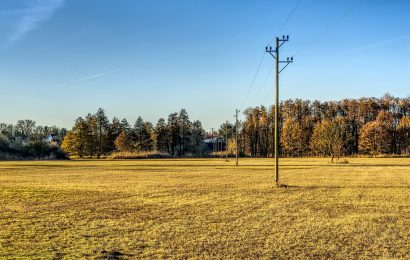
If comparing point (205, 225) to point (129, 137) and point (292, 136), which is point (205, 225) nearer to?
point (292, 136)

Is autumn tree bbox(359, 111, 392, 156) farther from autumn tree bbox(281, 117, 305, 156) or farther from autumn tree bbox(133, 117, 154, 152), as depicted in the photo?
autumn tree bbox(133, 117, 154, 152)

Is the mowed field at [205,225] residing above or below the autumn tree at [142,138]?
below

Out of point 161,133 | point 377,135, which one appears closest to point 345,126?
point 377,135

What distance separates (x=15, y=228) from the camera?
13523 mm

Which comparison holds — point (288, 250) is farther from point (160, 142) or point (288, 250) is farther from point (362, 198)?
point (160, 142)

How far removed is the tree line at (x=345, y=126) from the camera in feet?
400

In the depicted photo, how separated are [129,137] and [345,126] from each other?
69.2 meters

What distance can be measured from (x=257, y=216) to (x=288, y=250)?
5.37 meters

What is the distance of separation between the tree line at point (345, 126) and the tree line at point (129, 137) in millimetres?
26055

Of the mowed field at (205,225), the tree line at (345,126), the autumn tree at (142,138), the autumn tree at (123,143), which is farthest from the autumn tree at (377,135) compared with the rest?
the mowed field at (205,225)

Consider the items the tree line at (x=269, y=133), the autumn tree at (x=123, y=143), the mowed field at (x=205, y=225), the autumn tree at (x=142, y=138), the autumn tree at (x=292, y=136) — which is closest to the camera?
the mowed field at (x=205, y=225)

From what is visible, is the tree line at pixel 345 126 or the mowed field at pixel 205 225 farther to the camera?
the tree line at pixel 345 126

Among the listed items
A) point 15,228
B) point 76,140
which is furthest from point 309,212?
point 76,140

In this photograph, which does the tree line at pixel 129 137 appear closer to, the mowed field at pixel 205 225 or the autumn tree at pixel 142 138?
the autumn tree at pixel 142 138
